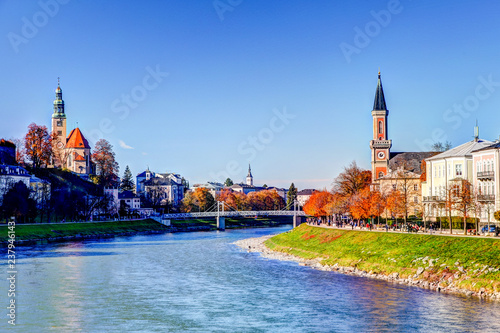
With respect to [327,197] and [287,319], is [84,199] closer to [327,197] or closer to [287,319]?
[327,197]

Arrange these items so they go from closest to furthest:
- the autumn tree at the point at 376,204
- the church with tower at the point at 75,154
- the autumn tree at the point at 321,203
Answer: the autumn tree at the point at 376,204 → the autumn tree at the point at 321,203 → the church with tower at the point at 75,154

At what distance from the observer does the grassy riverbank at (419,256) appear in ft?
132

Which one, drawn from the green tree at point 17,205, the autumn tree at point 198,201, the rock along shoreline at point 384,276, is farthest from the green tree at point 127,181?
the rock along shoreline at point 384,276

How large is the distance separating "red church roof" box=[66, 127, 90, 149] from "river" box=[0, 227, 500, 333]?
10375 centimetres

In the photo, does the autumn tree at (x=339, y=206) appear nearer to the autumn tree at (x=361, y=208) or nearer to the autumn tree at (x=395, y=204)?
the autumn tree at (x=361, y=208)

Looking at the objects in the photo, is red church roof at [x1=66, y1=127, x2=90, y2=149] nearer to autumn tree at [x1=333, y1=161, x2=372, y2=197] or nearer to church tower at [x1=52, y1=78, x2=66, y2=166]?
church tower at [x1=52, y1=78, x2=66, y2=166]

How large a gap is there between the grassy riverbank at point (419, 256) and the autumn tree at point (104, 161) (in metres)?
84.8

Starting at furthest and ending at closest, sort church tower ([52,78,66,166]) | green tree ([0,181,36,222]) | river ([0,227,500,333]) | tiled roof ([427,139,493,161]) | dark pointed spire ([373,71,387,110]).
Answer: church tower ([52,78,66,166]), dark pointed spire ([373,71,387,110]), green tree ([0,181,36,222]), tiled roof ([427,139,493,161]), river ([0,227,500,333])

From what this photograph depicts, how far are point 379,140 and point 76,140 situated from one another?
274ft

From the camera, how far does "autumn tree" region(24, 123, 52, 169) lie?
12534cm

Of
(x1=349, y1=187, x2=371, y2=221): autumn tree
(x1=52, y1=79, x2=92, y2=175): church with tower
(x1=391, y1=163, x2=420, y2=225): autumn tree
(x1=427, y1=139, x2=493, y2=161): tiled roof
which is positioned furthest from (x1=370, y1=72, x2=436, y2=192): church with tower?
(x1=52, y1=79, x2=92, y2=175): church with tower

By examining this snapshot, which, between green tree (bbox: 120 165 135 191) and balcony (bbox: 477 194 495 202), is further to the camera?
green tree (bbox: 120 165 135 191)

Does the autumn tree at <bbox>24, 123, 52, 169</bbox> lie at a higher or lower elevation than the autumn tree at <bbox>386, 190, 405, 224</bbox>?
higher

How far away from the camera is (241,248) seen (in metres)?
79.5
